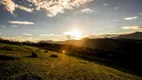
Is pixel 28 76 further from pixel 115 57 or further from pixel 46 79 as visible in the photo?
pixel 115 57

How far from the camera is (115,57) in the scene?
10831cm

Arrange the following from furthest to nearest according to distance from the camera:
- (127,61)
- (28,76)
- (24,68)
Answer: (127,61), (24,68), (28,76)

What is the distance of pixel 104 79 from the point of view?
119ft

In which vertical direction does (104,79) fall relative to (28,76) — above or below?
below

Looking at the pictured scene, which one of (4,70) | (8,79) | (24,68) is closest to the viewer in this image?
(8,79)

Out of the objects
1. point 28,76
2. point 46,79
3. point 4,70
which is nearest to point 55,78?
point 46,79

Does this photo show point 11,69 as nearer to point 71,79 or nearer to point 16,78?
point 16,78

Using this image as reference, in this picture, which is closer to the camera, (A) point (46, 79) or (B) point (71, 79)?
(A) point (46, 79)

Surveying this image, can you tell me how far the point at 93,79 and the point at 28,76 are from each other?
44.2 ft

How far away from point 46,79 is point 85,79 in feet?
28.2

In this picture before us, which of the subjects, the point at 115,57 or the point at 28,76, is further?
the point at 115,57

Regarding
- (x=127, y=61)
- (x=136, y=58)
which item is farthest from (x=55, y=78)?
(x=136, y=58)

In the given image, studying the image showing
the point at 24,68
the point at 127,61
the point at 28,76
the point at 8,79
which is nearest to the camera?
the point at 8,79

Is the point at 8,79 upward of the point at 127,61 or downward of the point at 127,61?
upward
